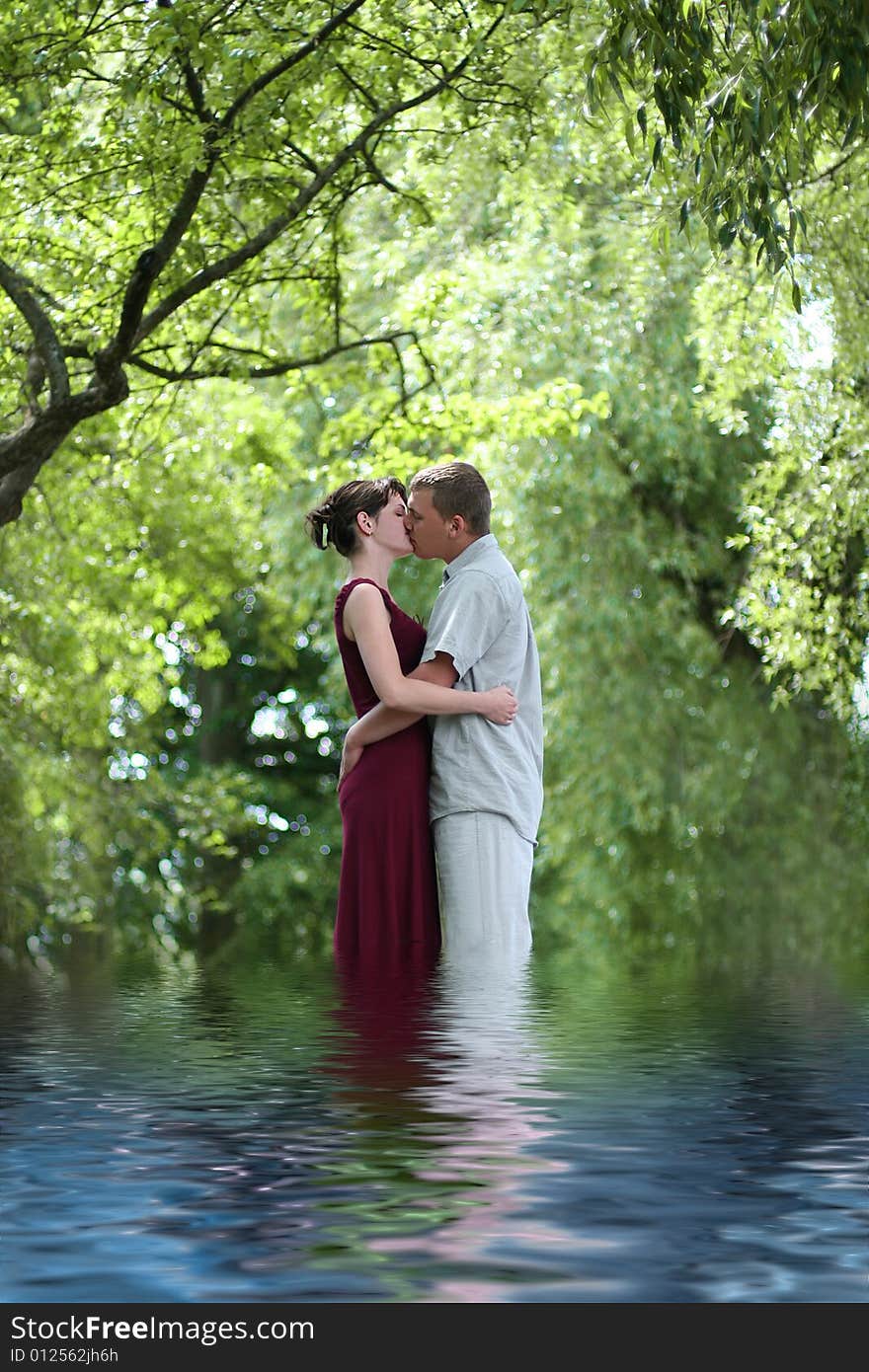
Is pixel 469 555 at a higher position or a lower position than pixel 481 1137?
higher

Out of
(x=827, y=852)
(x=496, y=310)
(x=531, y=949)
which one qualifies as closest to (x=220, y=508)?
(x=496, y=310)

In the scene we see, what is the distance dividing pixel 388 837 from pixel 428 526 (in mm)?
863

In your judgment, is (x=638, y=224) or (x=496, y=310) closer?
(x=638, y=224)

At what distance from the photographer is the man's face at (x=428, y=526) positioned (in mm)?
4938

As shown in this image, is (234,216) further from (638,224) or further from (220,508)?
(220,508)

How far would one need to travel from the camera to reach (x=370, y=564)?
506cm

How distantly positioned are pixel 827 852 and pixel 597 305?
5.83 meters

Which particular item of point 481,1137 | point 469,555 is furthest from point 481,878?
point 481,1137

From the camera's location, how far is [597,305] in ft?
56.7

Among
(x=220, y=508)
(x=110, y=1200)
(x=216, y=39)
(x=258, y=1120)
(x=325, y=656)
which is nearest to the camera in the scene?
(x=110, y=1200)

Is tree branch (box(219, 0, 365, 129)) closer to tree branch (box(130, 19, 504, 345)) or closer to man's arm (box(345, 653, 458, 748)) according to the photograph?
tree branch (box(130, 19, 504, 345))

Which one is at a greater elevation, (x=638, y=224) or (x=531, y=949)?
(x=638, y=224)

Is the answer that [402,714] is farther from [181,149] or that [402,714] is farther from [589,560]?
[589,560]
